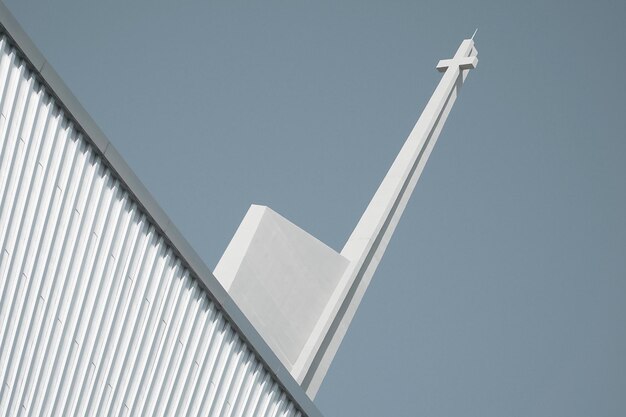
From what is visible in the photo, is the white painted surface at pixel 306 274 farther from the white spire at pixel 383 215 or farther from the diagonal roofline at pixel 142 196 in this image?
the diagonal roofline at pixel 142 196

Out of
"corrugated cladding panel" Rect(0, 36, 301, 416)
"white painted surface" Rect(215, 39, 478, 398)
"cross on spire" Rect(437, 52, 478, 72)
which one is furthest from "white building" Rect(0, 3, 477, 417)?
"cross on spire" Rect(437, 52, 478, 72)

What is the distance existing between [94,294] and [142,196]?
1.31 metres

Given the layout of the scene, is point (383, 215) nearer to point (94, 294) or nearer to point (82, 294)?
point (94, 294)

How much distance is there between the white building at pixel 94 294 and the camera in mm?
15398

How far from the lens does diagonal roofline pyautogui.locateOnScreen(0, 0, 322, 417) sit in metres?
15.3

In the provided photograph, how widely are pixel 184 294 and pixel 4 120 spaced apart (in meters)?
3.58

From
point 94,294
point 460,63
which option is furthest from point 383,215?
point 94,294

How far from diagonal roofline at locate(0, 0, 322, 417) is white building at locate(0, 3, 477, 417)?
0.02 m

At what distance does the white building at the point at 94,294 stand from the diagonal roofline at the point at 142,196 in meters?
0.02

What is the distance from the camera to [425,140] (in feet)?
124

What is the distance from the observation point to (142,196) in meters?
16.6

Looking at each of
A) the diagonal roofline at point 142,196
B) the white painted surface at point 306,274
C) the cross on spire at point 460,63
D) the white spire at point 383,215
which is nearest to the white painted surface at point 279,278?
the white painted surface at point 306,274

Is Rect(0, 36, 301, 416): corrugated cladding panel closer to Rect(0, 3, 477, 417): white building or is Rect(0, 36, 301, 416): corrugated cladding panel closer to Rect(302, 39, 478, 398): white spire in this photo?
Rect(0, 3, 477, 417): white building

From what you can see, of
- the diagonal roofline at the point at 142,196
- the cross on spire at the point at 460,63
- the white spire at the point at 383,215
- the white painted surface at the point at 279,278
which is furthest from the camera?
the cross on spire at the point at 460,63
